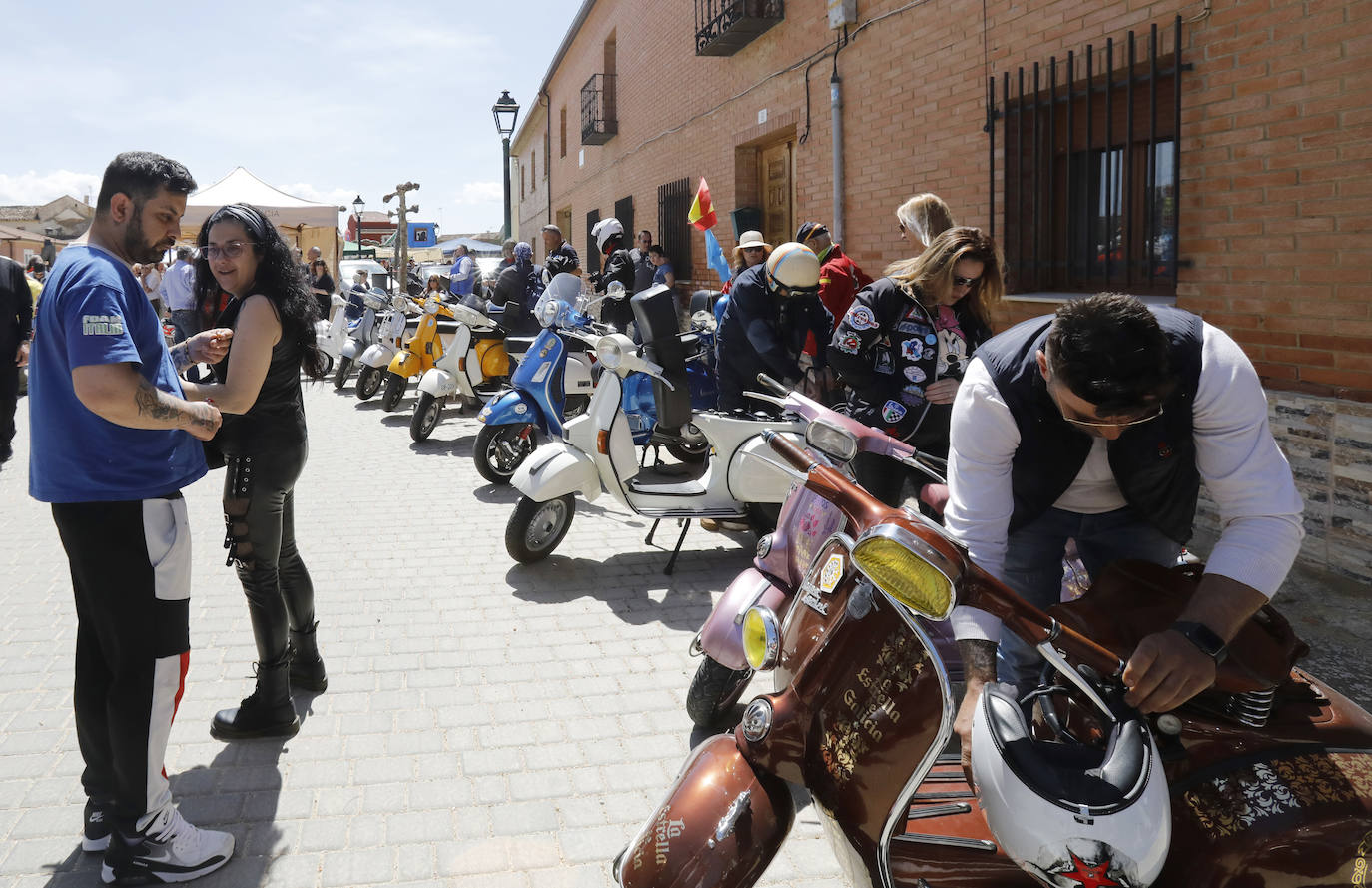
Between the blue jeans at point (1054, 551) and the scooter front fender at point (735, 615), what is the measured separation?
2.42 ft

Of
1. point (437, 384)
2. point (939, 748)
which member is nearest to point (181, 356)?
point (939, 748)

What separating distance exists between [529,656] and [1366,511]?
3.82 m

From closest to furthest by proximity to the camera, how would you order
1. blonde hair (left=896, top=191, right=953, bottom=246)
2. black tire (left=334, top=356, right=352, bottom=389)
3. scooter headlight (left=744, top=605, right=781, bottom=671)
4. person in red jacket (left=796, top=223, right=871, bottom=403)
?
scooter headlight (left=744, top=605, right=781, bottom=671) → blonde hair (left=896, top=191, right=953, bottom=246) → person in red jacket (left=796, top=223, right=871, bottom=403) → black tire (left=334, top=356, right=352, bottom=389)

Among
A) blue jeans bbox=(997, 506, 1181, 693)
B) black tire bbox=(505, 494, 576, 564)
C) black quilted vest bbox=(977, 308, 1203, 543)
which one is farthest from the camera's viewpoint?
black tire bbox=(505, 494, 576, 564)

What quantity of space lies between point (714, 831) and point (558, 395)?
18.1 feet

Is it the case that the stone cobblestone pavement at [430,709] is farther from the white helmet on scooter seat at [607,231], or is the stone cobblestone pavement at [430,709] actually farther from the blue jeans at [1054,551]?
the white helmet on scooter seat at [607,231]

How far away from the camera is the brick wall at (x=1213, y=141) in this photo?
477 centimetres

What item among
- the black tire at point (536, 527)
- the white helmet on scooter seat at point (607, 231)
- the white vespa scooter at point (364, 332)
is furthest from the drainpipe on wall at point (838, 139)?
the white vespa scooter at point (364, 332)

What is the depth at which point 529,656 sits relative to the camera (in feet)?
14.3

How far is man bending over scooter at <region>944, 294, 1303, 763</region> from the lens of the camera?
70.0 inches

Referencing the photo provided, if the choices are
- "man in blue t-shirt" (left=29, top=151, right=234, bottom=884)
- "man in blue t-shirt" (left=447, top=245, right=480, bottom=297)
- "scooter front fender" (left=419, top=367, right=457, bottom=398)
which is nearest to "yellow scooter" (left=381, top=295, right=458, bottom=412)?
"man in blue t-shirt" (left=447, top=245, right=480, bottom=297)

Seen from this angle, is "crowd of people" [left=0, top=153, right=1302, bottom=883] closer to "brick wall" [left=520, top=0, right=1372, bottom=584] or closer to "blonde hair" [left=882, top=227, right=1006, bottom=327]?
"blonde hair" [left=882, top=227, right=1006, bottom=327]

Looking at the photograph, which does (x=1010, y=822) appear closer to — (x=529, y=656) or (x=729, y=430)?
(x=529, y=656)

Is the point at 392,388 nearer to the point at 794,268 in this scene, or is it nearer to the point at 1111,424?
the point at 794,268
